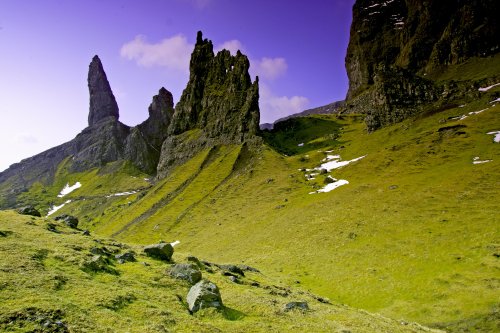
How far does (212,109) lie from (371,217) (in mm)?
115878

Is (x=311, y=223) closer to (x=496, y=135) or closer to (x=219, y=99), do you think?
(x=496, y=135)

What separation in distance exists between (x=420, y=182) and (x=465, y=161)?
565 inches

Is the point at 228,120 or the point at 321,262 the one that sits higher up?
the point at 228,120

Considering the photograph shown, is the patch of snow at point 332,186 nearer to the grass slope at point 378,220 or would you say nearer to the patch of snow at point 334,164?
the grass slope at point 378,220

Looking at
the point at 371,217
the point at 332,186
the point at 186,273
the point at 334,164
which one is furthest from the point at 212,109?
the point at 186,273

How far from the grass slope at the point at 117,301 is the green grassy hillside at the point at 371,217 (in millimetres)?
14508

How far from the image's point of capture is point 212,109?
569 ft

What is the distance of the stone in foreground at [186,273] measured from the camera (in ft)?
106

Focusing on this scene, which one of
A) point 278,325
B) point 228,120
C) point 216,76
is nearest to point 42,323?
point 278,325

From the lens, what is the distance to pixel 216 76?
184250 millimetres

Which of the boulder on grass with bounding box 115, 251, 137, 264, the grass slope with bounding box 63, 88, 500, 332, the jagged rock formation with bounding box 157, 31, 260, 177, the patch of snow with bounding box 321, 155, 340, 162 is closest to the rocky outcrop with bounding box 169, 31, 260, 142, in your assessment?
the jagged rock formation with bounding box 157, 31, 260, 177

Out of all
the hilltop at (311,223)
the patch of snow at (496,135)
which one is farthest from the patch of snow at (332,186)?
the patch of snow at (496,135)

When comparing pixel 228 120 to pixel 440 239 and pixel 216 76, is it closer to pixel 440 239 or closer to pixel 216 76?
pixel 216 76

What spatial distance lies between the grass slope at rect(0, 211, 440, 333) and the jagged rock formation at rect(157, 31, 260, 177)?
378ft
